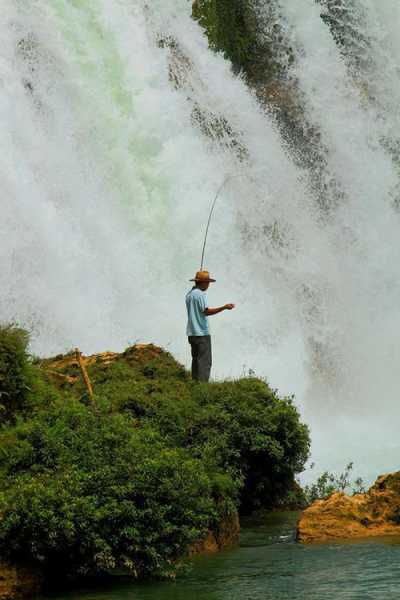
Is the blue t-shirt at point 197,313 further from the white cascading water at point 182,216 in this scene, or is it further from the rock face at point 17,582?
the rock face at point 17,582

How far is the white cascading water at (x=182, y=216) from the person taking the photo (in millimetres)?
20297

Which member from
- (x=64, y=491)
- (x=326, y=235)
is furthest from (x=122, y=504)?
(x=326, y=235)

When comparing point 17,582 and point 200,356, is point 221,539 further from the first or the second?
point 200,356

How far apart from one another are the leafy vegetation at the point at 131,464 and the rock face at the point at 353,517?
773mm

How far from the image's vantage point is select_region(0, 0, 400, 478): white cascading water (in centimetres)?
2030

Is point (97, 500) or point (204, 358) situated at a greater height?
point (204, 358)

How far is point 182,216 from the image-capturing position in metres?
22.8

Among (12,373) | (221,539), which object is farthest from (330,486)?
(12,373)

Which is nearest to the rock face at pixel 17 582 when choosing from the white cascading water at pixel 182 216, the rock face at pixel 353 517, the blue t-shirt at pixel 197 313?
the rock face at pixel 353 517

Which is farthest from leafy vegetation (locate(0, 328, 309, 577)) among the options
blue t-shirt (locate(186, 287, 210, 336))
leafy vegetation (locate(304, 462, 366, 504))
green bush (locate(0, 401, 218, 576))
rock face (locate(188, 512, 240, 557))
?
leafy vegetation (locate(304, 462, 366, 504))

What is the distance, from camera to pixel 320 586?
8336 millimetres

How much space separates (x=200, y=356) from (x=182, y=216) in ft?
30.6

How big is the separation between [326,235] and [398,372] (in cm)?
470

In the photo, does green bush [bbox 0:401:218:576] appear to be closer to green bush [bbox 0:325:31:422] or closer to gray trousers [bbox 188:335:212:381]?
green bush [bbox 0:325:31:422]
